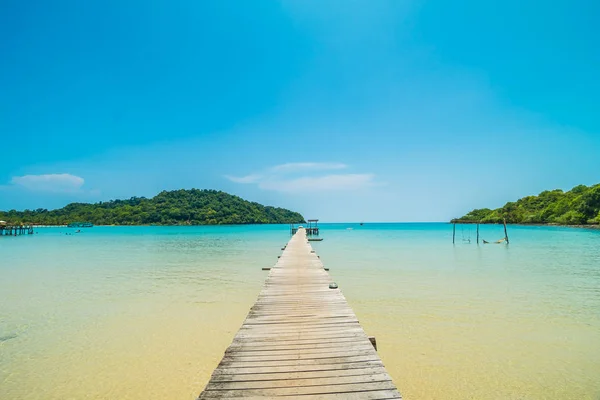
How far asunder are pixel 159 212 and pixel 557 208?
11198 cm

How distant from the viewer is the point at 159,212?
356ft

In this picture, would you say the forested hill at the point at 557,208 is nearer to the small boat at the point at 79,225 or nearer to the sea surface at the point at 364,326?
the sea surface at the point at 364,326

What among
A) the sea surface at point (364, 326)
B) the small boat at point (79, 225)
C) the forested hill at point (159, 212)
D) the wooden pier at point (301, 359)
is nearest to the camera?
the wooden pier at point (301, 359)

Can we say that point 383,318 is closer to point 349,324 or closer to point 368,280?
point 349,324

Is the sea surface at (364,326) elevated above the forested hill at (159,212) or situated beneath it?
situated beneath

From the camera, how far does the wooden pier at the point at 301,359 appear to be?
10.8 feet

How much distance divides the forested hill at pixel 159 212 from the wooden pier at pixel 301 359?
355 ft

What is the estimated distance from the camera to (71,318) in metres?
8.83

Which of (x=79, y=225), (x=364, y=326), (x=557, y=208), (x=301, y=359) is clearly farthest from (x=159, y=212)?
(x=301, y=359)

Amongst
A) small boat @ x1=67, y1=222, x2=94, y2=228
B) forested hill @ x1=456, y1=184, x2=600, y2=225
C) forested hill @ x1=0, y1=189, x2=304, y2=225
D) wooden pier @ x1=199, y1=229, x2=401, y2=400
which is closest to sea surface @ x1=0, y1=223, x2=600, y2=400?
wooden pier @ x1=199, y1=229, x2=401, y2=400

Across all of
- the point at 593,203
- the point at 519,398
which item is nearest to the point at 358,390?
the point at 519,398

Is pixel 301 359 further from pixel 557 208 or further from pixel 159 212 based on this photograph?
pixel 159 212

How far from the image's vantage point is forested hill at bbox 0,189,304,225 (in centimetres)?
10831

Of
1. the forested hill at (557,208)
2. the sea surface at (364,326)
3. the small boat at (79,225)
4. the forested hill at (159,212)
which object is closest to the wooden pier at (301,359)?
the sea surface at (364,326)
